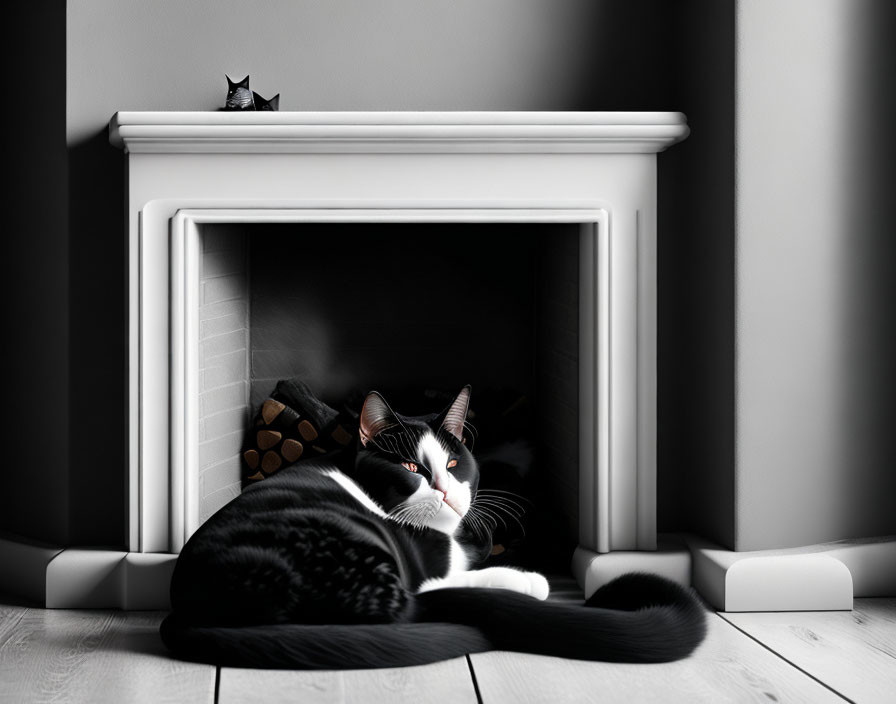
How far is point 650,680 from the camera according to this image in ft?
4.30

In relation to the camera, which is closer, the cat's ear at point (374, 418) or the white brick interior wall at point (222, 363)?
the cat's ear at point (374, 418)

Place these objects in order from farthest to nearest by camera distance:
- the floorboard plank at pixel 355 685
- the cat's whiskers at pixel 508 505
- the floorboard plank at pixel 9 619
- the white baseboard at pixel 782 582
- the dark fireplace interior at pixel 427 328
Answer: the dark fireplace interior at pixel 427 328 → the cat's whiskers at pixel 508 505 → the white baseboard at pixel 782 582 → the floorboard plank at pixel 9 619 → the floorboard plank at pixel 355 685

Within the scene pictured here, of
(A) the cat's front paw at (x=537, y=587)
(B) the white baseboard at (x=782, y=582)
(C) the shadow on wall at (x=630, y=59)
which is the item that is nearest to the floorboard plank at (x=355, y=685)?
(A) the cat's front paw at (x=537, y=587)

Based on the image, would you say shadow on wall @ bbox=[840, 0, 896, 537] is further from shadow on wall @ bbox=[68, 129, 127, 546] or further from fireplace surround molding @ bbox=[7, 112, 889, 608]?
shadow on wall @ bbox=[68, 129, 127, 546]

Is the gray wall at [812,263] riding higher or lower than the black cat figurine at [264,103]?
lower

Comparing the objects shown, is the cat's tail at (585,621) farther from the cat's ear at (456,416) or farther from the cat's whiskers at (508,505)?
the cat's whiskers at (508,505)

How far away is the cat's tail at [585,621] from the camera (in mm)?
1357

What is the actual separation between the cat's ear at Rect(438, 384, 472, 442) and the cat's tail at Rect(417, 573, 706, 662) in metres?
0.38

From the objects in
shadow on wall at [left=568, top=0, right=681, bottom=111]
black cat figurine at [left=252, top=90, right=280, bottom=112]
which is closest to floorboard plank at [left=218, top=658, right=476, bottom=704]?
black cat figurine at [left=252, top=90, right=280, bottom=112]

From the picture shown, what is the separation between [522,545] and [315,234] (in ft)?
2.68

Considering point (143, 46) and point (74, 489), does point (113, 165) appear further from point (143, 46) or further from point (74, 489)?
point (74, 489)

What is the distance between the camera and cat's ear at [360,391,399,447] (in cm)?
168

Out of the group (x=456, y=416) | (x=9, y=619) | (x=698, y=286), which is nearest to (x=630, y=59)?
(x=698, y=286)

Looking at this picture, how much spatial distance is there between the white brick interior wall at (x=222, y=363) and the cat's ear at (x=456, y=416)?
474mm
